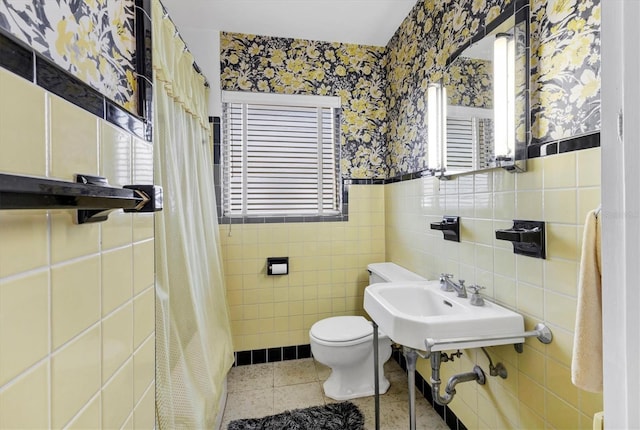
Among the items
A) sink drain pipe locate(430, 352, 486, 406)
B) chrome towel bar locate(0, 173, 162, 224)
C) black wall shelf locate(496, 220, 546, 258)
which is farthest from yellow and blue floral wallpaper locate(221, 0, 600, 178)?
chrome towel bar locate(0, 173, 162, 224)

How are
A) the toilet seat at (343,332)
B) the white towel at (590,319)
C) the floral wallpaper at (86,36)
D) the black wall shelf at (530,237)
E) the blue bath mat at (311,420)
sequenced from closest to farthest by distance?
the floral wallpaper at (86,36) < the white towel at (590,319) < the black wall shelf at (530,237) < the blue bath mat at (311,420) < the toilet seat at (343,332)

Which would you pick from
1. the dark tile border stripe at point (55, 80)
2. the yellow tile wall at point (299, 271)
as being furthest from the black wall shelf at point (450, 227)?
the dark tile border stripe at point (55, 80)

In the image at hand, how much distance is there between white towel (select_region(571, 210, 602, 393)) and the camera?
2.50 feet

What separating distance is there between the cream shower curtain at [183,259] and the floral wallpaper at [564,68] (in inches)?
58.3

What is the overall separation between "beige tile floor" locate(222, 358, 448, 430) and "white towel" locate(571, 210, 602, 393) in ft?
3.97

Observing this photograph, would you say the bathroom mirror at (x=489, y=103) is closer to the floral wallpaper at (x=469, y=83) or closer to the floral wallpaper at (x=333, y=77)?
the floral wallpaper at (x=469, y=83)

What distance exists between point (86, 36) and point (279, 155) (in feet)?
5.94

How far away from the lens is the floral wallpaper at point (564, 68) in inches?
36.5

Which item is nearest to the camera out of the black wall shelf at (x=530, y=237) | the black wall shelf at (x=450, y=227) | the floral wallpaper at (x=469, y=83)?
the black wall shelf at (x=530, y=237)

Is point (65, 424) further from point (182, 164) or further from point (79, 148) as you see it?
point (182, 164)

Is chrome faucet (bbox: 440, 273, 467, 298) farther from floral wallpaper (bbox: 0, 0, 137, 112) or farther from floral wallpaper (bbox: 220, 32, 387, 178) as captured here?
floral wallpaper (bbox: 0, 0, 137, 112)

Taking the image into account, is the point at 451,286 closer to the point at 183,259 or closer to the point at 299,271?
the point at 299,271

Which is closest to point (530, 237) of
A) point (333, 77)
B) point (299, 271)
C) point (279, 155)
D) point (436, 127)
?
point (436, 127)

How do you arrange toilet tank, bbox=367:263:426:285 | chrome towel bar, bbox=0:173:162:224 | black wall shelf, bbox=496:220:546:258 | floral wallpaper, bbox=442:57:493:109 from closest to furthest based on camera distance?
chrome towel bar, bbox=0:173:162:224 < black wall shelf, bbox=496:220:546:258 < floral wallpaper, bbox=442:57:493:109 < toilet tank, bbox=367:263:426:285
